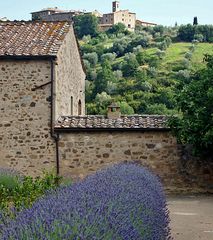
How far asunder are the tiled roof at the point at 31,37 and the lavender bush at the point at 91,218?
39.5 feet

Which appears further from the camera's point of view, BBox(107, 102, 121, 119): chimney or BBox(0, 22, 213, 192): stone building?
BBox(107, 102, 121, 119): chimney

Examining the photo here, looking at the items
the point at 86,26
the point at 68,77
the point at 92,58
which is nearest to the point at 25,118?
the point at 68,77

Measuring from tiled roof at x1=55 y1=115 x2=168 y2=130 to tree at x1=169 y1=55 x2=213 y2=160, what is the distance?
49.1 inches

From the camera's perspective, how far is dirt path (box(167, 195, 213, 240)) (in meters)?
9.90

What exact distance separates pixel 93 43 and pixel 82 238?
81526 millimetres

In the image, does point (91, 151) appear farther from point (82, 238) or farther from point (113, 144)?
point (82, 238)

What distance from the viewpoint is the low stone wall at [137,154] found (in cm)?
1814

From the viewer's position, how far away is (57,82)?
18.9 meters

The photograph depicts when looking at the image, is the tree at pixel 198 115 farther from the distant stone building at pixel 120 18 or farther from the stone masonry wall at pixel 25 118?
the distant stone building at pixel 120 18

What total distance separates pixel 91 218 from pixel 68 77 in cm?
1674

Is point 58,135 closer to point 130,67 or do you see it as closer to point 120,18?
point 130,67

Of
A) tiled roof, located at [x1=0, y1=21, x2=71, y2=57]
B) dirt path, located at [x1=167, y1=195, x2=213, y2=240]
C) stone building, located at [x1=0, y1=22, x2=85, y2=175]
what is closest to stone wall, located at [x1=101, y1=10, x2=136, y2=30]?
tiled roof, located at [x1=0, y1=21, x2=71, y2=57]

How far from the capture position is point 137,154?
18.2m

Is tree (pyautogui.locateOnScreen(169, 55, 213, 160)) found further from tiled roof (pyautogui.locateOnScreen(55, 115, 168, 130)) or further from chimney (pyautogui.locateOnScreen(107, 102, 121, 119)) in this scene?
chimney (pyautogui.locateOnScreen(107, 102, 121, 119))
